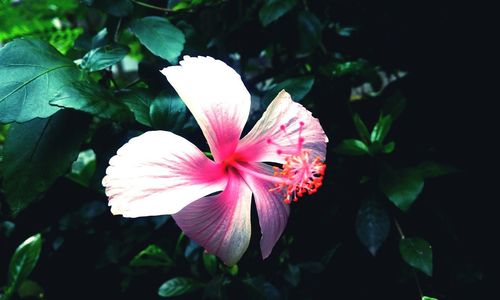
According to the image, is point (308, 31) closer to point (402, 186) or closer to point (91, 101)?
point (402, 186)

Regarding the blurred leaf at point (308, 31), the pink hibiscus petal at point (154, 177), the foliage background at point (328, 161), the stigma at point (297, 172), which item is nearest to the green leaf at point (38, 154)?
the foliage background at point (328, 161)

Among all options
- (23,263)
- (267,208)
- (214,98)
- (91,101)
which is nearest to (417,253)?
(267,208)

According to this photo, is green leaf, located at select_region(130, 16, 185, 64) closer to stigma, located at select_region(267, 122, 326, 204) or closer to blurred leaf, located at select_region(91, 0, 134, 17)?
blurred leaf, located at select_region(91, 0, 134, 17)

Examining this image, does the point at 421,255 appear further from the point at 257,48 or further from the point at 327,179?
the point at 257,48

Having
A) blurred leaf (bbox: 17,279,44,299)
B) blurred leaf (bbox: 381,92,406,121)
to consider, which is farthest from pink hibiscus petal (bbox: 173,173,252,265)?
blurred leaf (bbox: 17,279,44,299)

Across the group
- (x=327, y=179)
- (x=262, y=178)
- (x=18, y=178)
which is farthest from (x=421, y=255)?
(x=18, y=178)

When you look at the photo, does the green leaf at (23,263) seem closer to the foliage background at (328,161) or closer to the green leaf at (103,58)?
the foliage background at (328,161)
